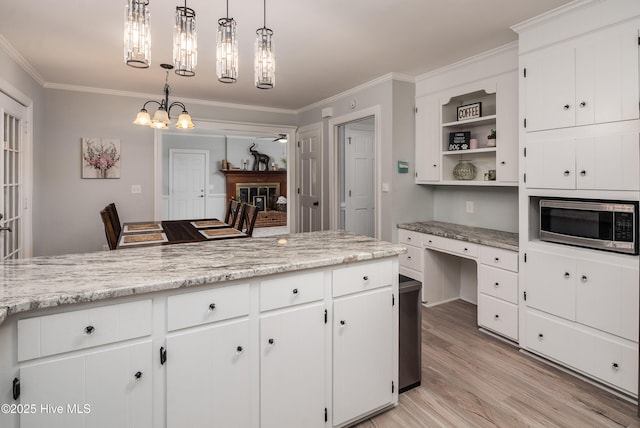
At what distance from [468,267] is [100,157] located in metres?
4.60

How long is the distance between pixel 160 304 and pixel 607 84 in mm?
2769

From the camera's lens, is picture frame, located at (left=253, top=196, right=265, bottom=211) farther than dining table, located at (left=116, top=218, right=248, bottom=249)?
Yes

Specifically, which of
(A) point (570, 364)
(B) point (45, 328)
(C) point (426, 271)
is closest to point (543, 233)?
(A) point (570, 364)

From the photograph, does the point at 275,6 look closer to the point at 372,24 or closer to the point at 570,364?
the point at 372,24

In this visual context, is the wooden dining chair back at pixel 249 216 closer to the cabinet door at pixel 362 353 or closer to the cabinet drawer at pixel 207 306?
the cabinet door at pixel 362 353

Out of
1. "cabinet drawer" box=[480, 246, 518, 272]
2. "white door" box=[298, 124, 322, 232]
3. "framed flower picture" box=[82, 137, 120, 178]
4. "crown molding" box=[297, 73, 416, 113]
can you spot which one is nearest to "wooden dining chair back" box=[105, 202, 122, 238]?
"framed flower picture" box=[82, 137, 120, 178]

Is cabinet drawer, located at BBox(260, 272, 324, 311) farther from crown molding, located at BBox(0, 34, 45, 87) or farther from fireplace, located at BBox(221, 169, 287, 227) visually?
fireplace, located at BBox(221, 169, 287, 227)

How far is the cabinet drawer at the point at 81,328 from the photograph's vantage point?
3.81ft

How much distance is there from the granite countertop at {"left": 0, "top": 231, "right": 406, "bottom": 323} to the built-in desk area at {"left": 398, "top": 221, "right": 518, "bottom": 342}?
4.72ft

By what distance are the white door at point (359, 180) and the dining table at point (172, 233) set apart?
2093 mm

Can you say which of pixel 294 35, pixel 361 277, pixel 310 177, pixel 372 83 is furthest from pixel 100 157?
pixel 361 277

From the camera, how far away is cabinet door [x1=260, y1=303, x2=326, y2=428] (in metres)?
1.60

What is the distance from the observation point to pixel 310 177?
547cm

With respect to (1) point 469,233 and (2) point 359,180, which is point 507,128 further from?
(2) point 359,180
